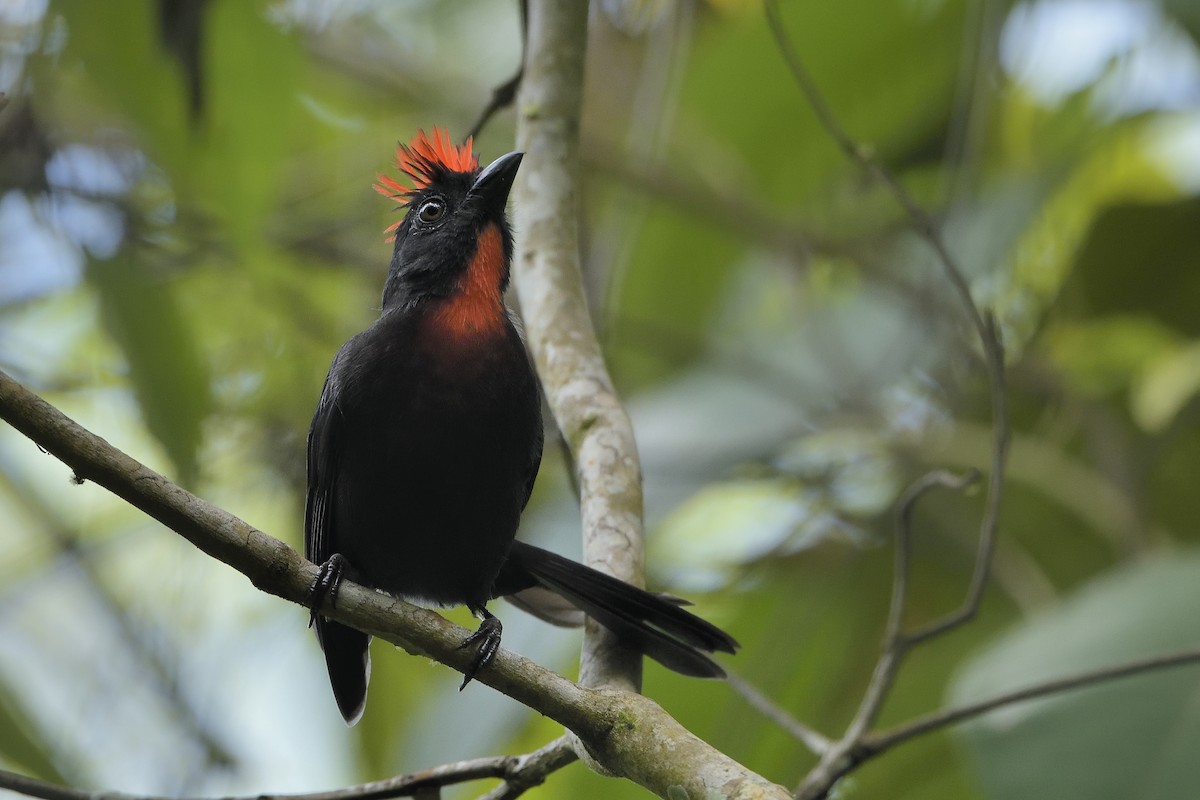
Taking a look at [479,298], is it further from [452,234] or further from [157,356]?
[157,356]

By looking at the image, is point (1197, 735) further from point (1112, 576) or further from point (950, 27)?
point (950, 27)

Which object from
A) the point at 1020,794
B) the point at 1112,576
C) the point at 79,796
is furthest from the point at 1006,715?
the point at 79,796

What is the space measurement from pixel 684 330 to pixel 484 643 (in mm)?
3187

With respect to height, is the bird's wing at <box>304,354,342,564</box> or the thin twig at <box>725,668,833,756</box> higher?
the bird's wing at <box>304,354,342,564</box>

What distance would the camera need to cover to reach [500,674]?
1.98 m

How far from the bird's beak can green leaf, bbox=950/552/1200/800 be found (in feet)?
5.48

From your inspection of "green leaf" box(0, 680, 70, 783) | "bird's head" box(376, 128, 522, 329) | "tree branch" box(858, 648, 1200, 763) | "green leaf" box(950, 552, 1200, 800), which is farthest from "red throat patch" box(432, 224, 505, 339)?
"green leaf" box(0, 680, 70, 783)

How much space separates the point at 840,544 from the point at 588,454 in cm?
211

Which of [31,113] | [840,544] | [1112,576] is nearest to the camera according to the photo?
[1112,576]

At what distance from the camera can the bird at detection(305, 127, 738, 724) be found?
2.72 meters

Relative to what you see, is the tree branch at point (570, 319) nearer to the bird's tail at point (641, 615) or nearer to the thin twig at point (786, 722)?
the bird's tail at point (641, 615)

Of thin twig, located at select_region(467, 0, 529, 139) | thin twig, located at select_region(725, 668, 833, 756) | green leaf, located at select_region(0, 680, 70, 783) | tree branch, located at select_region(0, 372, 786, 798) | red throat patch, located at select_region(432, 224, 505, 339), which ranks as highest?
thin twig, located at select_region(467, 0, 529, 139)

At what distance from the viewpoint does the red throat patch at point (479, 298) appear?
2898 mm

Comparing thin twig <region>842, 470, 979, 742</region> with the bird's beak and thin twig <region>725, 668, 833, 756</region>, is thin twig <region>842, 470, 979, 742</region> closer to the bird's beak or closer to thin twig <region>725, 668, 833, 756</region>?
thin twig <region>725, 668, 833, 756</region>
